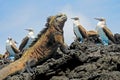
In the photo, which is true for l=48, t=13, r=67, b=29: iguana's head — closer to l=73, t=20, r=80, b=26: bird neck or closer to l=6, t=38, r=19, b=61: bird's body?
l=73, t=20, r=80, b=26: bird neck

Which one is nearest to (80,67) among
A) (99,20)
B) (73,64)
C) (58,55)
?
(73,64)

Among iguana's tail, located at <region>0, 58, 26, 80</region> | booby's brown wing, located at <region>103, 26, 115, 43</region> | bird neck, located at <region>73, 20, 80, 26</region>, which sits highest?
bird neck, located at <region>73, 20, 80, 26</region>

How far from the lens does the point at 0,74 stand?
56.8ft

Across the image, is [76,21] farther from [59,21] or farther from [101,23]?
[59,21]

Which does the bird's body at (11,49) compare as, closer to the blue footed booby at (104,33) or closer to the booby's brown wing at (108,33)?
the blue footed booby at (104,33)

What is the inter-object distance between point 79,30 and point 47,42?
3882mm

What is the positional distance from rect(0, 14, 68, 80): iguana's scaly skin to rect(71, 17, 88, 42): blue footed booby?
126 inches

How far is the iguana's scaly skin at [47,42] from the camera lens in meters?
17.9

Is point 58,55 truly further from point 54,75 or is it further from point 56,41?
point 54,75

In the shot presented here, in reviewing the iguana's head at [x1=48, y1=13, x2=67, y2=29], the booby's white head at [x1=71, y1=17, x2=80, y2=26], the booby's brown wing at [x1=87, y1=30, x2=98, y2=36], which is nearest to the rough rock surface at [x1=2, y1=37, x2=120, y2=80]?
the iguana's head at [x1=48, y1=13, x2=67, y2=29]

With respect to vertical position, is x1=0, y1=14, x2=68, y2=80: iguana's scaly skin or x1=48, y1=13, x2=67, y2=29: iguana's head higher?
x1=48, y1=13, x2=67, y2=29: iguana's head

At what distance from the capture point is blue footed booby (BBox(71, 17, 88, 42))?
70.4ft

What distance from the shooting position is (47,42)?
18344 millimetres

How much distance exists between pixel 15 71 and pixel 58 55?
56.6 inches
